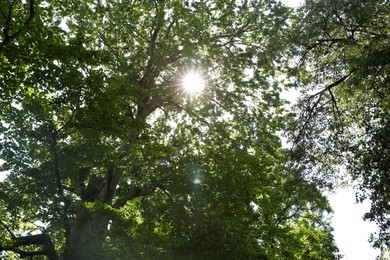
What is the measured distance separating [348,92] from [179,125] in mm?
8252

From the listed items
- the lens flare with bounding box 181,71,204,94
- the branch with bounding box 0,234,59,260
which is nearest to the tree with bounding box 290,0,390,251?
the lens flare with bounding box 181,71,204,94

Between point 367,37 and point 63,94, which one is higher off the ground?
point 367,37

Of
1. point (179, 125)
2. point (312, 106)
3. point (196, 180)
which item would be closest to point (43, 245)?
point (196, 180)

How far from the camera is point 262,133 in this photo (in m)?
16.7

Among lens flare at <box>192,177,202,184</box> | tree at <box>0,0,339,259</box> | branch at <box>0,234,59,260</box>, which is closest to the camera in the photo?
tree at <box>0,0,339,259</box>

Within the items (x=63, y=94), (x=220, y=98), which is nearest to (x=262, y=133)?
(x=220, y=98)

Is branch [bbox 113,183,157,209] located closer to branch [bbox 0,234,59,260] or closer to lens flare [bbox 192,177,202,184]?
lens flare [bbox 192,177,202,184]

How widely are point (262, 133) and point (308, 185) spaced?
3.38 m

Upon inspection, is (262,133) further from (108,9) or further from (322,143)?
(108,9)

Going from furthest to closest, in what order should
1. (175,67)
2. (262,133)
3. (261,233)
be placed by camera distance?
(175,67) → (262,133) → (261,233)

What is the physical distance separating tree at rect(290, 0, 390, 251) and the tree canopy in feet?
0.23

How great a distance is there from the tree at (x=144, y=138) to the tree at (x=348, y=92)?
1.46m

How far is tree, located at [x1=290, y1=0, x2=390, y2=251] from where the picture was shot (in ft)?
36.2

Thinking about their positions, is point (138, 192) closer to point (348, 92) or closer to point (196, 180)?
point (196, 180)
